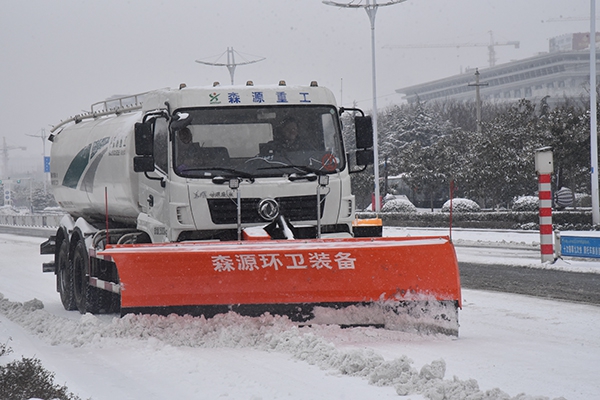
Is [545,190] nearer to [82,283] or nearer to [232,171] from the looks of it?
[232,171]

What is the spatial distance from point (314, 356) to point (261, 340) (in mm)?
913

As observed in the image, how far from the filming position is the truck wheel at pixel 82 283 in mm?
10516

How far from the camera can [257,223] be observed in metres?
8.74

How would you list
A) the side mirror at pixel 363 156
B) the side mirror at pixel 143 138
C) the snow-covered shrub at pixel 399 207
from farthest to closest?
the snow-covered shrub at pixel 399 207 → the side mirror at pixel 363 156 → the side mirror at pixel 143 138

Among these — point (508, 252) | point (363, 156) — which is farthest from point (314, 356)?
point (508, 252)

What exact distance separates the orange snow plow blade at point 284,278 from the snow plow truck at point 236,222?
0.01 meters

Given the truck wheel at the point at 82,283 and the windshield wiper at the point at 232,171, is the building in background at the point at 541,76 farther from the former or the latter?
the windshield wiper at the point at 232,171

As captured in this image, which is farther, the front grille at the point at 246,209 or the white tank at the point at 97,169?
the white tank at the point at 97,169

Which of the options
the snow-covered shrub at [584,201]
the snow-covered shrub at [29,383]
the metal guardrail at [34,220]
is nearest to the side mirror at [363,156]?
the snow-covered shrub at [29,383]

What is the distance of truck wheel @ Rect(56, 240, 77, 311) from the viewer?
37.5 feet

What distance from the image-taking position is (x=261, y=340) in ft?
23.8

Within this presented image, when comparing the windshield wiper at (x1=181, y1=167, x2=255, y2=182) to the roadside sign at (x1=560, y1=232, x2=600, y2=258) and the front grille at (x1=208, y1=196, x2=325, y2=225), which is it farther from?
the roadside sign at (x1=560, y1=232, x2=600, y2=258)

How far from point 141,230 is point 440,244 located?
3.93 meters

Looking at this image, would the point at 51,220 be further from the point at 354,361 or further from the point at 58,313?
the point at 354,361
